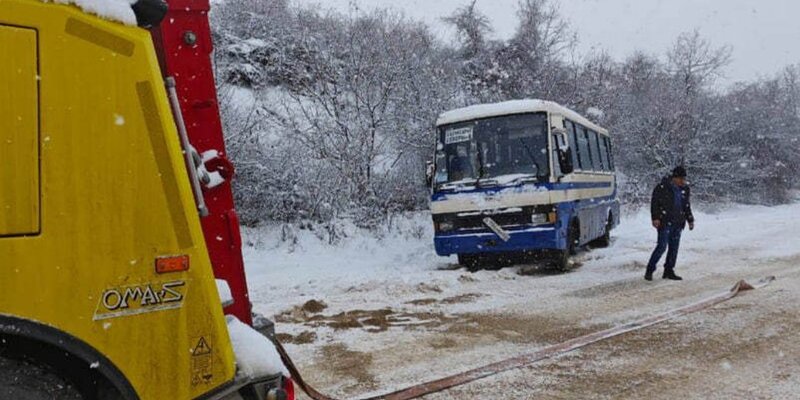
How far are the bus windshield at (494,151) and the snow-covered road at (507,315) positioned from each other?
1.78 m

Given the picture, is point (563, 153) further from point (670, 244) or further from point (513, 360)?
point (513, 360)

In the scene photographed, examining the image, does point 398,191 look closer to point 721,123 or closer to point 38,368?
point 38,368

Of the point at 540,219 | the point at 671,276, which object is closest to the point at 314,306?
the point at 540,219

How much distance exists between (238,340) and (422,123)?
16216 millimetres

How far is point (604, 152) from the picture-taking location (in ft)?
56.6

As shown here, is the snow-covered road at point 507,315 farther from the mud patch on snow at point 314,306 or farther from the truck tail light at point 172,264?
the truck tail light at point 172,264

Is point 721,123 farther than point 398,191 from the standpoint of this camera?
Yes

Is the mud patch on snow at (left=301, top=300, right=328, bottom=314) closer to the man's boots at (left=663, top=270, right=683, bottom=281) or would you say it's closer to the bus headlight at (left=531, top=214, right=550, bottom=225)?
the bus headlight at (left=531, top=214, right=550, bottom=225)

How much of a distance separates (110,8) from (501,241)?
29.9 feet

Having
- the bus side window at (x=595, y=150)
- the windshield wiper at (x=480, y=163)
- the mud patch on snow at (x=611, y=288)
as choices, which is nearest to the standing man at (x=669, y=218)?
the mud patch on snow at (x=611, y=288)

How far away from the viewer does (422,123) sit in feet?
61.3

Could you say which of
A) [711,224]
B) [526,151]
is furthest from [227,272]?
[711,224]

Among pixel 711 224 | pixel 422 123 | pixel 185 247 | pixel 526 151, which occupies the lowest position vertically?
pixel 711 224

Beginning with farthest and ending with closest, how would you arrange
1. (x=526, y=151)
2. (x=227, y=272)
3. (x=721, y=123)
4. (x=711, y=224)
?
1. (x=721, y=123)
2. (x=711, y=224)
3. (x=526, y=151)
4. (x=227, y=272)
